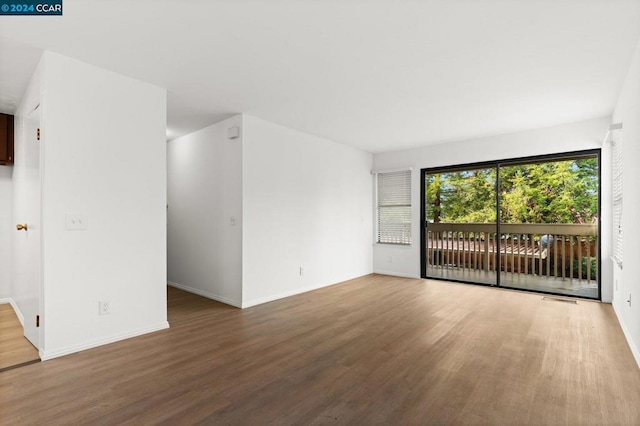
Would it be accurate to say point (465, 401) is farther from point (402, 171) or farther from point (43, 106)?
point (402, 171)

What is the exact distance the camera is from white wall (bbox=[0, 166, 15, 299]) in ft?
13.4

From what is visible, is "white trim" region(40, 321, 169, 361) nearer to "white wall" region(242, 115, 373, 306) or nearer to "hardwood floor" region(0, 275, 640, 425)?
"hardwood floor" region(0, 275, 640, 425)

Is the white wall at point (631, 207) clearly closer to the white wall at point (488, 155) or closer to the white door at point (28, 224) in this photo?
the white wall at point (488, 155)

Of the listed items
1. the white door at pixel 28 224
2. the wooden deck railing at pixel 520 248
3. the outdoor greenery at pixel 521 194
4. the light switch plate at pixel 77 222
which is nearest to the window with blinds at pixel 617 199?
the wooden deck railing at pixel 520 248

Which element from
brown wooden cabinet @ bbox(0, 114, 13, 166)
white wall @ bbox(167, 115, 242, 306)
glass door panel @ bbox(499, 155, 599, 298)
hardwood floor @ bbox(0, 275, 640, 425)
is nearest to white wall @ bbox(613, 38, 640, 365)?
hardwood floor @ bbox(0, 275, 640, 425)

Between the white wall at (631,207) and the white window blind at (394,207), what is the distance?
125 inches

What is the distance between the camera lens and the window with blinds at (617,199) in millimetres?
3473

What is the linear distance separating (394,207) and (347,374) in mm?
4428

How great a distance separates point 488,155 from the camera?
5.16 meters

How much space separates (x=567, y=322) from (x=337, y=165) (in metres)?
3.81

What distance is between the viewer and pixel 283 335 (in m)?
3.05

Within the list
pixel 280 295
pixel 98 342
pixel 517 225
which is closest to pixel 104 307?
pixel 98 342

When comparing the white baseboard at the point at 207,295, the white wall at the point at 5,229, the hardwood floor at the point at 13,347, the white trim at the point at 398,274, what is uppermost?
the white wall at the point at 5,229

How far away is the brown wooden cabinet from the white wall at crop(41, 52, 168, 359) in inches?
74.9
